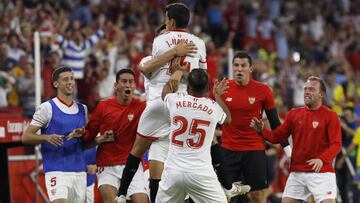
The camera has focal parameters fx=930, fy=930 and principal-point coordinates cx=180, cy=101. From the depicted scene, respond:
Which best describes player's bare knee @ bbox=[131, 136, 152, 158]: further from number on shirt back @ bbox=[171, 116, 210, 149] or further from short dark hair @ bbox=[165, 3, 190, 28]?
short dark hair @ bbox=[165, 3, 190, 28]

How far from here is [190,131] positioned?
1049 centimetres

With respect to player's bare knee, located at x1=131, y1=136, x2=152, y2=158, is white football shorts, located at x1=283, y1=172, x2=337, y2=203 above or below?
below

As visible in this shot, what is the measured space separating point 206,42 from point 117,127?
10.4 m

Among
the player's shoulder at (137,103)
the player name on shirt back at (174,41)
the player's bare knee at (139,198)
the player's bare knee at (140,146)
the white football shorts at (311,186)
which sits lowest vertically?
the player's bare knee at (139,198)

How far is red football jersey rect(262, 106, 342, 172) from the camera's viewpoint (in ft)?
40.0

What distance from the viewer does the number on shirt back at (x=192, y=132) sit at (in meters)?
10.5

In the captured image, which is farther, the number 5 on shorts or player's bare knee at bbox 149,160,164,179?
the number 5 on shorts

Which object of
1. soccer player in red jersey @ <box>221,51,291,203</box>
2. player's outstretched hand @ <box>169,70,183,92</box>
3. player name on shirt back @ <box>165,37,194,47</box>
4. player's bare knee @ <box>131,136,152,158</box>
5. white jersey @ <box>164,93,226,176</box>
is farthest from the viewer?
soccer player in red jersey @ <box>221,51,291,203</box>

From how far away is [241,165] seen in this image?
12953 millimetres

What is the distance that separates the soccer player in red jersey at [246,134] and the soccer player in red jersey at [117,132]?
1.33 m

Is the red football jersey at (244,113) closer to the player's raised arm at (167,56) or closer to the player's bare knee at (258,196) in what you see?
the player's bare knee at (258,196)

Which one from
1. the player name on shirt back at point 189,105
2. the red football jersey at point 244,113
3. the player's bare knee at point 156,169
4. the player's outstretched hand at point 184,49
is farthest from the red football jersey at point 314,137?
the player name on shirt back at point 189,105

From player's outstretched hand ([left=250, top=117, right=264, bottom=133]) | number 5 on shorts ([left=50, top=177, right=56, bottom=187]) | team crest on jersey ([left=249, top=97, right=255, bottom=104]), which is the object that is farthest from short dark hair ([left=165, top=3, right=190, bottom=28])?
number 5 on shorts ([left=50, top=177, right=56, bottom=187])

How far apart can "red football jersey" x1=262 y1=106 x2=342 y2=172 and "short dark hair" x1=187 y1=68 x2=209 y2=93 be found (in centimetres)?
226
